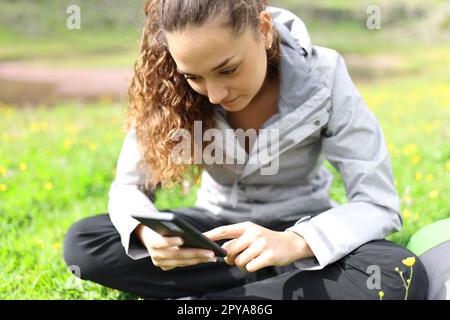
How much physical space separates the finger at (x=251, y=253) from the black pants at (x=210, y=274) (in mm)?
223

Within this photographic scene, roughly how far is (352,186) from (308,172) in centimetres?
26

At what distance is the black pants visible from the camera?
1.94 m

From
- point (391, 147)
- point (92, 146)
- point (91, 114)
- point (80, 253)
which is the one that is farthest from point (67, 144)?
point (391, 147)

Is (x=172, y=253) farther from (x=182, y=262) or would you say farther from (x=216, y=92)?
(x=216, y=92)

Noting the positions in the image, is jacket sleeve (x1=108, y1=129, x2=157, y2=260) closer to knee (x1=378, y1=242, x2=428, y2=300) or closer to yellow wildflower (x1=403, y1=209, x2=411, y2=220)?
knee (x1=378, y1=242, x2=428, y2=300)

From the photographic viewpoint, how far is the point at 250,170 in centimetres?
221

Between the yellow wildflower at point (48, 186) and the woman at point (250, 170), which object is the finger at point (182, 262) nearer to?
the woman at point (250, 170)

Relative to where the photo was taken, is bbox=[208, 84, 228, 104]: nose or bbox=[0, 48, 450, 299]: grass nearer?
bbox=[208, 84, 228, 104]: nose

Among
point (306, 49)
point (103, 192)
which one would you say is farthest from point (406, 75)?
point (306, 49)

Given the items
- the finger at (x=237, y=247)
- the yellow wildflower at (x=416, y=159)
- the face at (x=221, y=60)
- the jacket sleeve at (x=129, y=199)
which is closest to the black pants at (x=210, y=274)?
the jacket sleeve at (x=129, y=199)

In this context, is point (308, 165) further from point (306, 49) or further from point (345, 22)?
point (345, 22)

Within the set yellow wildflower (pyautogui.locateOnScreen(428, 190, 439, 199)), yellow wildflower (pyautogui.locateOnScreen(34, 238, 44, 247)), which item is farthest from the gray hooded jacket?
yellow wildflower (pyautogui.locateOnScreen(428, 190, 439, 199))

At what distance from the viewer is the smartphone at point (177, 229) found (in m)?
1.68

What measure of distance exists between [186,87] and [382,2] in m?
10.2
